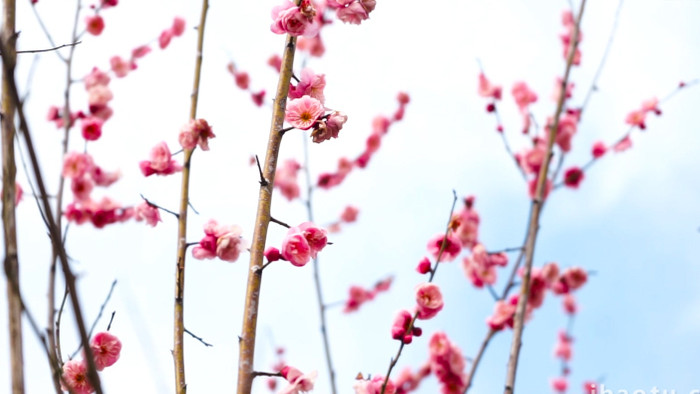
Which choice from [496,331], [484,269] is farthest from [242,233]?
[484,269]

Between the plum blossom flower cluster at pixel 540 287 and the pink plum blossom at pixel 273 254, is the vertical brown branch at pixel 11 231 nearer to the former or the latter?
the pink plum blossom at pixel 273 254

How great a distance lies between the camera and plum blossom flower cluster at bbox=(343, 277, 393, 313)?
250 inches

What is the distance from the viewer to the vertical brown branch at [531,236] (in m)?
2.59

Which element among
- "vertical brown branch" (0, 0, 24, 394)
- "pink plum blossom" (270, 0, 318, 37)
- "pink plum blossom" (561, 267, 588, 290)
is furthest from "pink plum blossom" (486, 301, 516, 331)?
"vertical brown branch" (0, 0, 24, 394)

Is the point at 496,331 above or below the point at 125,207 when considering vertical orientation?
below

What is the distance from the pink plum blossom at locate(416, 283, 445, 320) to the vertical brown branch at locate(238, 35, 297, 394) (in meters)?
0.78

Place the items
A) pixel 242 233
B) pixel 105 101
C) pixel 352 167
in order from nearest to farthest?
pixel 242 233 < pixel 105 101 < pixel 352 167

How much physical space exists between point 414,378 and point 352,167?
273 centimetres

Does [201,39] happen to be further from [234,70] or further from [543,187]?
A: [234,70]

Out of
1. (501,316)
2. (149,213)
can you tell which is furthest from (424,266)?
(501,316)

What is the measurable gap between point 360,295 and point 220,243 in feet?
14.9

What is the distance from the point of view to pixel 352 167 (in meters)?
6.80

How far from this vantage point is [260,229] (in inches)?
61.7

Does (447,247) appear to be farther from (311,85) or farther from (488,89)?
(488,89)
